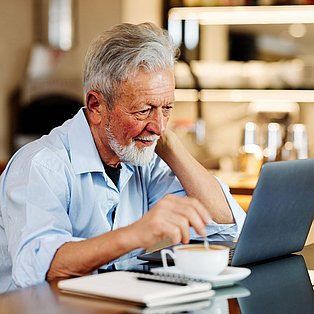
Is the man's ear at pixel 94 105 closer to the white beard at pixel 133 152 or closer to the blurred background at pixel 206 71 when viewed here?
the white beard at pixel 133 152

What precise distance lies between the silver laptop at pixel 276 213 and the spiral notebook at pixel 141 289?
32 cm

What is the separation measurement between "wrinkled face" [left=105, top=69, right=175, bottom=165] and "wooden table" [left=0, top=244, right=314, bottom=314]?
58 cm

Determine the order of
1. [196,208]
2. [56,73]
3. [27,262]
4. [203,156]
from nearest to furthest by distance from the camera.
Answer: [196,208], [27,262], [203,156], [56,73]

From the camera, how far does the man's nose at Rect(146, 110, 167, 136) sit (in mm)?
2104

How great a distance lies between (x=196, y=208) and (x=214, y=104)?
12.7ft

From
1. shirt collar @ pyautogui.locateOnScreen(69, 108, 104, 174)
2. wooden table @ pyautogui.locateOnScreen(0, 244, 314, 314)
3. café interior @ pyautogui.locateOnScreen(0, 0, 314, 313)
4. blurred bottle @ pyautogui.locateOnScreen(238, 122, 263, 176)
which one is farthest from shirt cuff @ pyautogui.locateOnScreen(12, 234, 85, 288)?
blurred bottle @ pyautogui.locateOnScreen(238, 122, 263, 176)

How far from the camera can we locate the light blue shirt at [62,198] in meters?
1.87

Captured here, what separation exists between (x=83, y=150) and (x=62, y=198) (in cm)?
15

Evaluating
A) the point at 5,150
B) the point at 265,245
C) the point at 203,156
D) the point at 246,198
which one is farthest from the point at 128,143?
the point at 5,150

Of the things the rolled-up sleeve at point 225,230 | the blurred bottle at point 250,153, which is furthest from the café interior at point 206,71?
the rolled-up sleeve at point 225,230

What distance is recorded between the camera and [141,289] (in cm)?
151

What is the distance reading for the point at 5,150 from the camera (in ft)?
18.3

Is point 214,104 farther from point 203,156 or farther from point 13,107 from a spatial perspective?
point 13,107

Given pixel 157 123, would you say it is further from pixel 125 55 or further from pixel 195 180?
pixel 195 180
